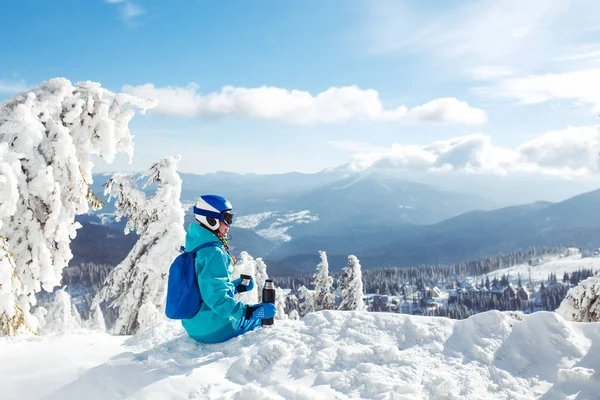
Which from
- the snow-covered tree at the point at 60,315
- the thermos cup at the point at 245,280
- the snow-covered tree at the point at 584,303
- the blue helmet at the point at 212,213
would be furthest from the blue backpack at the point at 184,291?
the snow-covered tree at the point at 60,315

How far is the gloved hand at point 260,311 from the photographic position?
235 inches

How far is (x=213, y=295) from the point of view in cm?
535

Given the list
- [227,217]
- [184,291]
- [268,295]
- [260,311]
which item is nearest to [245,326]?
[260,311]

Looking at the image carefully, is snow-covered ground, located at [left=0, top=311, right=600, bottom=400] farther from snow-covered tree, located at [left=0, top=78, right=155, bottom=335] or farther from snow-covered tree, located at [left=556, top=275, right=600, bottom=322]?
snow-covered tree, located at [left=556, top=275, right=600, bottom=322]

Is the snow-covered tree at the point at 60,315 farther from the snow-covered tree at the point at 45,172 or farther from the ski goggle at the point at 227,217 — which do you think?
the ski goggle at the point at 227,217

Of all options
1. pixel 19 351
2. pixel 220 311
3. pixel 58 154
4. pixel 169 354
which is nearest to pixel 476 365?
pixel 220 311

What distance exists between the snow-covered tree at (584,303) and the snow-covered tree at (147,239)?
12.8 metres

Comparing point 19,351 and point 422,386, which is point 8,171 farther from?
point 422,386

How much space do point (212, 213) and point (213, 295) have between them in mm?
1167

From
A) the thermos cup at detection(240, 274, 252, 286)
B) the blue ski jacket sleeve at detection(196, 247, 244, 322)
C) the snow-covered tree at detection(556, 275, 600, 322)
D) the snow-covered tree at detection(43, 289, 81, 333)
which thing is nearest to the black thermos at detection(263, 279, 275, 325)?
the thermos cup at detection(240, 274, 252, 286)

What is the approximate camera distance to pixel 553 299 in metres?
165

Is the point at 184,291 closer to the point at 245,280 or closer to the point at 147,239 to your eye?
the point at 245,280

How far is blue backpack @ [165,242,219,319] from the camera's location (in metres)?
5.50

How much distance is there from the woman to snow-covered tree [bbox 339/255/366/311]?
25.6 m
